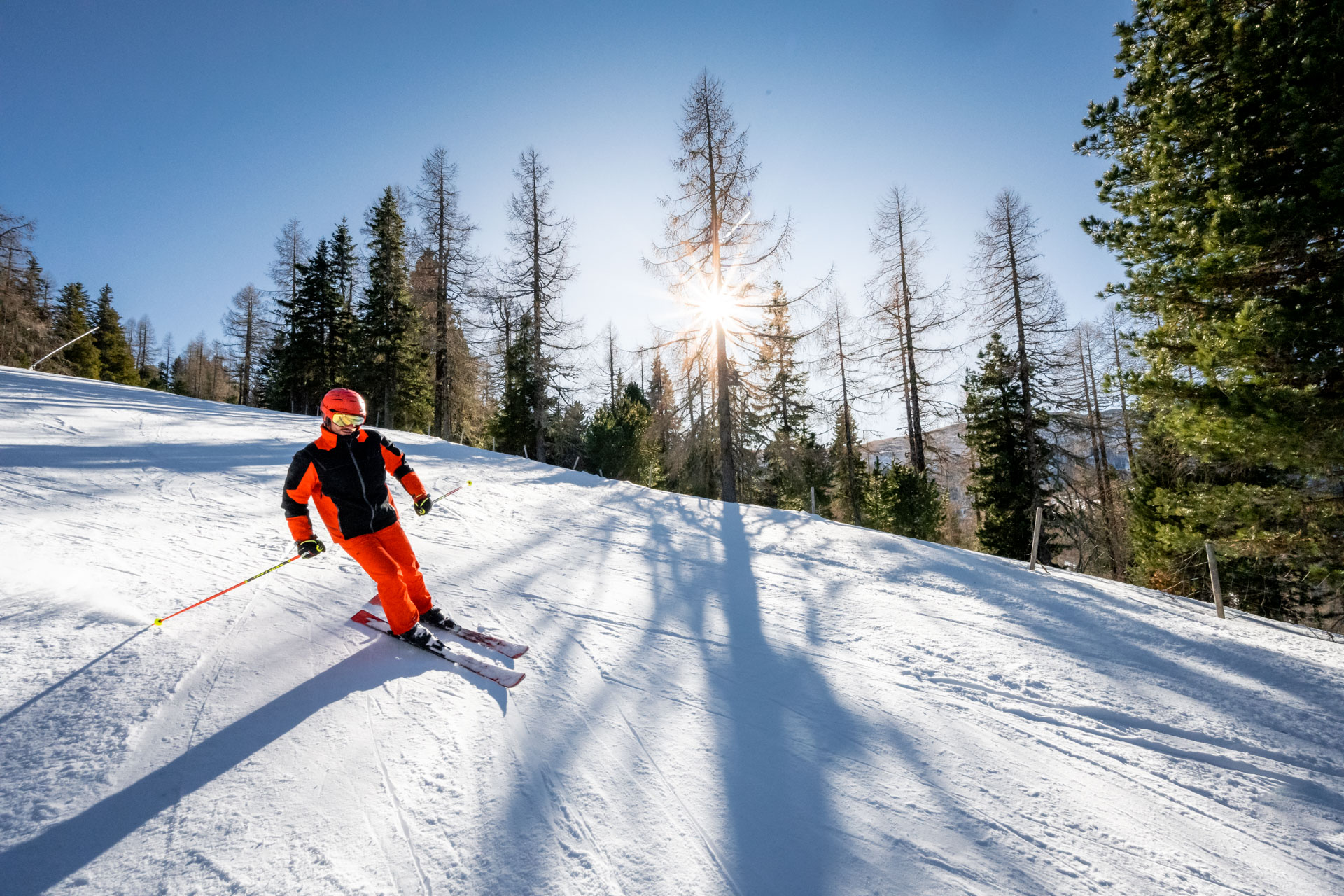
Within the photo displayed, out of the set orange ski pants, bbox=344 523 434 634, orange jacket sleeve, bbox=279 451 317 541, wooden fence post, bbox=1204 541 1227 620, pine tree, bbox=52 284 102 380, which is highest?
pine tree, bbox=52 284 102 380

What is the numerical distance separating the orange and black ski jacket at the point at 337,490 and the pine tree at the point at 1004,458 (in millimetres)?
19593

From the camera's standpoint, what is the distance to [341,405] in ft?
12.5

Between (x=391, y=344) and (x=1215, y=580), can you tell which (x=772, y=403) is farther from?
(x=391, y=344)

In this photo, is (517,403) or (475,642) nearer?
(475,642)

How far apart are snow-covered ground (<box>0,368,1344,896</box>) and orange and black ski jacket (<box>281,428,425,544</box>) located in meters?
0.72

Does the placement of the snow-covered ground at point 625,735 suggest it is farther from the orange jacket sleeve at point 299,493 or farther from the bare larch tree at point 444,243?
the bare larch tree at point 444,243

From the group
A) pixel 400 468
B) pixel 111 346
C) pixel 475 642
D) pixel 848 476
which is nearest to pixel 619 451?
pixel 848 476

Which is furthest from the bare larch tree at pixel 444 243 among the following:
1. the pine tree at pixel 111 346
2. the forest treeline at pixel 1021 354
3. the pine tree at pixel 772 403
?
the pine tree at pixel 111 346

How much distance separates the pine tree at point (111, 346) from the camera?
3672 cm

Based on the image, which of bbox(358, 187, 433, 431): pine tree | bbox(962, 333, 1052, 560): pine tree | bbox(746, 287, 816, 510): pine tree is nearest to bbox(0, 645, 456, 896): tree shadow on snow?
bbox(746, 287, 816, 510): pine tree

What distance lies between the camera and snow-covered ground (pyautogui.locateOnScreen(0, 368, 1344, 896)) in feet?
6.71

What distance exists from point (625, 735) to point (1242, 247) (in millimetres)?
8767

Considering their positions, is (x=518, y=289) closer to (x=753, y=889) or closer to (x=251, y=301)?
(x=753, y=889)

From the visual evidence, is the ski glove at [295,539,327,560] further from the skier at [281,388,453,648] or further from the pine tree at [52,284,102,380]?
the pine tree at [52,284,102,380]
